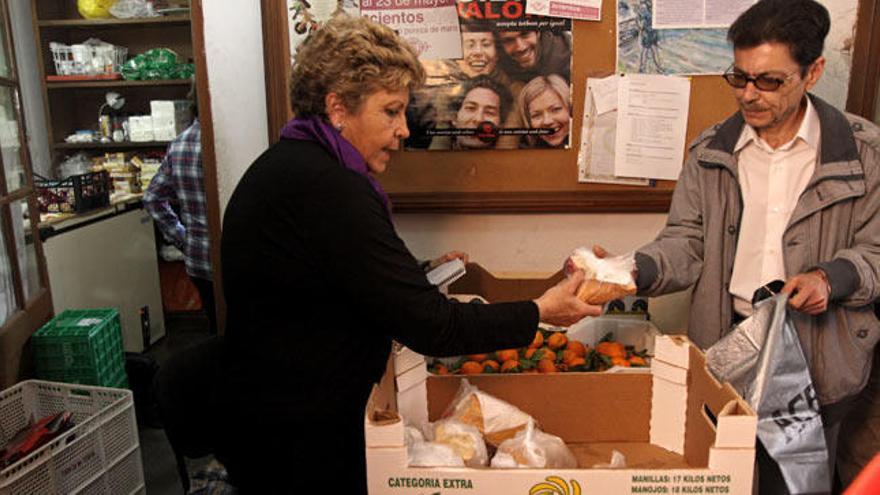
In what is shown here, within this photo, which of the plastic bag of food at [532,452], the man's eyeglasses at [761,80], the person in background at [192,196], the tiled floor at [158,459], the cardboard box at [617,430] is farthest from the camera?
the person in background at [192,196]

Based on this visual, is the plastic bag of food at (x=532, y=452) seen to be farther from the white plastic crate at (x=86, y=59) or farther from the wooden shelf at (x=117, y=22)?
the white plastic crate at (x=86, y=59)

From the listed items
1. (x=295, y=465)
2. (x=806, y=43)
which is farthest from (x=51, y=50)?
(x=806, y=43)

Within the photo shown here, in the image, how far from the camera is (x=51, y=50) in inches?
185

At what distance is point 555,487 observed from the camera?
0.99m

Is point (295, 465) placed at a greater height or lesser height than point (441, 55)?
lesser

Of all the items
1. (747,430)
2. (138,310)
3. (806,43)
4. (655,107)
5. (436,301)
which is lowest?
(138,310)

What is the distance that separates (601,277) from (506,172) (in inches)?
29.2

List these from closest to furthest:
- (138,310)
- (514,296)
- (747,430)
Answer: (747,430), (514,296), (138,310)

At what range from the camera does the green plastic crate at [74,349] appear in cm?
251

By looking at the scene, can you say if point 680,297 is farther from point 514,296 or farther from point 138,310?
point 138,310

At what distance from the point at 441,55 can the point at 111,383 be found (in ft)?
6.29

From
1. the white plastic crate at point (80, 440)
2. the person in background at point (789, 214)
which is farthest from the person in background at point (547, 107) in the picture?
the white plastic crate at point (80, 440)

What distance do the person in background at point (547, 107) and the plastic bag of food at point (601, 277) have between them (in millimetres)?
659

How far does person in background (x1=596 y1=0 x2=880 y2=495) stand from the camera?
1.35 metres
